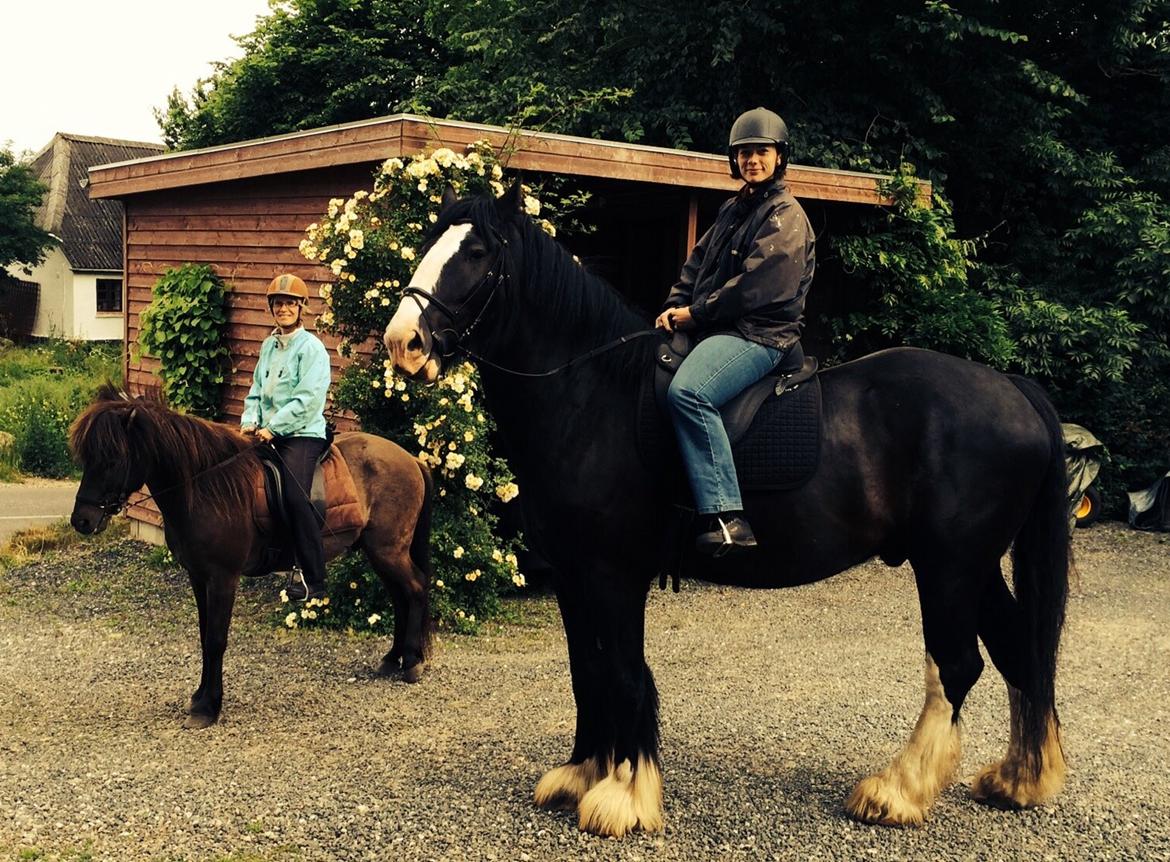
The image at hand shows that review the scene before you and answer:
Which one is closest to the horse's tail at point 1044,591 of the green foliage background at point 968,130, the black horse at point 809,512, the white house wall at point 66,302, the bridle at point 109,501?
the black horse at point 809,512

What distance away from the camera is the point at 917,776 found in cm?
428

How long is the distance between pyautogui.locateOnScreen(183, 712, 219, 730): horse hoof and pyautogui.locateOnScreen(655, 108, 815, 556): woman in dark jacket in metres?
2.94

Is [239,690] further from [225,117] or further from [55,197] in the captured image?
[55,197]

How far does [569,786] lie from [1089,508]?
31.8 feet

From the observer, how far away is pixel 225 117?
1077 inches

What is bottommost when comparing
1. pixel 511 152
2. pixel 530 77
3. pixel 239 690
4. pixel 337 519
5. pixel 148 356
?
pixel 239 690

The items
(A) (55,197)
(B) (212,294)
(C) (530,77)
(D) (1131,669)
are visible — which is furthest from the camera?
(A) (55,197)

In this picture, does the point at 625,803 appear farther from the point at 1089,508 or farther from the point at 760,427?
the point at 1089,508

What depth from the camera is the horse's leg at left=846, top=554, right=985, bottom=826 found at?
13.9 feet

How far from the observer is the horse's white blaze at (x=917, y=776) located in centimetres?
425

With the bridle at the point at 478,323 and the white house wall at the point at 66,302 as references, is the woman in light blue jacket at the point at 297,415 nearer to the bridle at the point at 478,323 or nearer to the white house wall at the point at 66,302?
the bridle at the point at 478,323

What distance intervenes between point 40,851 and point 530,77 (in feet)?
50.9

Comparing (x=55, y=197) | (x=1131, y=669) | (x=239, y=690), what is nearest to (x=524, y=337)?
(x=239, y=690)

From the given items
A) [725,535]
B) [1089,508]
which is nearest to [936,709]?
[725,535]
